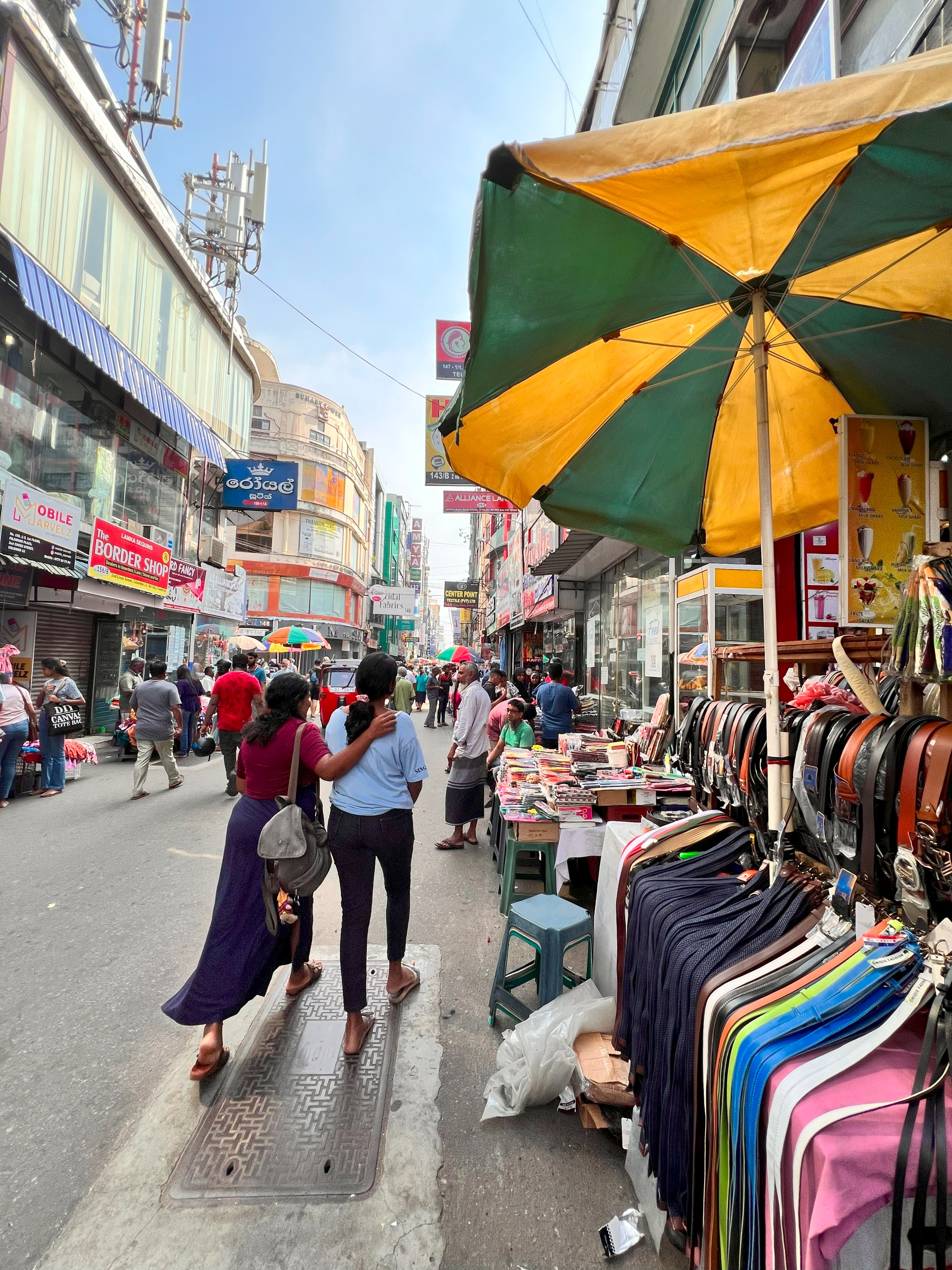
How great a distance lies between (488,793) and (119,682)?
9733 millimetres

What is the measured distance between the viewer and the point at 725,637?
6047 millimetres

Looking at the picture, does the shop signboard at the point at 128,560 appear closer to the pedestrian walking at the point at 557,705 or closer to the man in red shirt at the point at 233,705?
the man in red shirt at the point at 233,705

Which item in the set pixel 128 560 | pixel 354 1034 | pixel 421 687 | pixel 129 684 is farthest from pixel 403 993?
pixel 421 687

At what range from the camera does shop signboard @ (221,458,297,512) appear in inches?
769

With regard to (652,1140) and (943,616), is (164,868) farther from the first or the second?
(943,616)

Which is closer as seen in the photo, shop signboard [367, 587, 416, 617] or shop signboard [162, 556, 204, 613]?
shop signboard [162, 556, 204, 613]

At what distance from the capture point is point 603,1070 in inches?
99.5

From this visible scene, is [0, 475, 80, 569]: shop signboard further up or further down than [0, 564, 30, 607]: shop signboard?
further up

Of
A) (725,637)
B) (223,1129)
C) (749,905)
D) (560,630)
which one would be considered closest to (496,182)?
(749,905)

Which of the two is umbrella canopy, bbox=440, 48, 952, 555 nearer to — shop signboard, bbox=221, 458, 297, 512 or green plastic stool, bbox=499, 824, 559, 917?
green plastic stool, bbox=499, 824, 559, 917

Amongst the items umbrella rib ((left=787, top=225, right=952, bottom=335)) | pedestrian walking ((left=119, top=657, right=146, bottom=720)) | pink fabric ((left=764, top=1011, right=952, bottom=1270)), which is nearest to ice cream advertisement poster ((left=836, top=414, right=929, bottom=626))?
umbrella rib ((left=787, top=225, right=952, bottom=335))

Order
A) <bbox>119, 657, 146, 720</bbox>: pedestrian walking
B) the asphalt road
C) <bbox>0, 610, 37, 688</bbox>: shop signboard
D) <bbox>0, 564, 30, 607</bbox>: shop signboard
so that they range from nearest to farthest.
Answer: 1. the asphalt road
2. <bbox>0, 564, 30, 607</bbox>: shop signboard
3. <bbox>0, 610, 37, 688</bbox>: shop signboard
4. <bbox>119, 657, 146, 720</bbox>: pedestrian walking

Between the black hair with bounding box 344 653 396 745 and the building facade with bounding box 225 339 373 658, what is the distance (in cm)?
3729

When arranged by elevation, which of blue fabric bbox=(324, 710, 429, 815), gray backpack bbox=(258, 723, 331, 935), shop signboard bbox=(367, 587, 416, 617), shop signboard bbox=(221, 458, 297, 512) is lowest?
gray backpack bbox=(258, 723, 331, 935)
